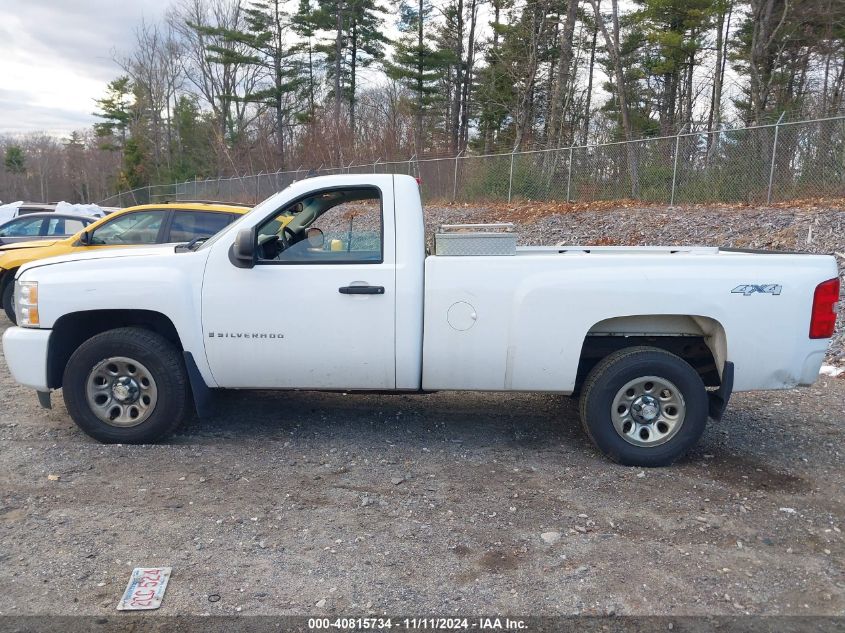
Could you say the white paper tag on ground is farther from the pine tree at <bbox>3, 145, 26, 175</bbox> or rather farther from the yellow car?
the pine tree at <bbox>3, 145, 26, 175</bbox>

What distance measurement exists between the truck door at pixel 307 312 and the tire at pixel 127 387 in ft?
1.17

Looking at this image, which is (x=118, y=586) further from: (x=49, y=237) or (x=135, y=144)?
(x=135, y=144)

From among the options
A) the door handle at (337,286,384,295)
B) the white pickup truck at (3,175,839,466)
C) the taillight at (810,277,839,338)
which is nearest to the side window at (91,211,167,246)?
the white pickup truck at (3,175,839,466)

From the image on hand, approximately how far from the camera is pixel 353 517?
13.2 ft

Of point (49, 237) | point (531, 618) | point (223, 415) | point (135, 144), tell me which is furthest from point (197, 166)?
point (531, 618)

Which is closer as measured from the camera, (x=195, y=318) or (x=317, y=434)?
(x=195, y=318)

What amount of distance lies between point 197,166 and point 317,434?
52.7m

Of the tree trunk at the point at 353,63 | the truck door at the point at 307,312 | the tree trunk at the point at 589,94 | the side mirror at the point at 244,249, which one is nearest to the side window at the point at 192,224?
the truck door at the point at 307,312

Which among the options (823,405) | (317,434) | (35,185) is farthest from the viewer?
(35,185)

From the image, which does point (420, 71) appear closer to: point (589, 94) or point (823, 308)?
point (589, 94)

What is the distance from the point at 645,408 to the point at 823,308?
133 centimetres

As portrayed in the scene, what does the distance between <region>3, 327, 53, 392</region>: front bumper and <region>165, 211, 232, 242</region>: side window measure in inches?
173

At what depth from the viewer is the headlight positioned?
16.5 feet

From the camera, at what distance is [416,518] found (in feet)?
13.2
